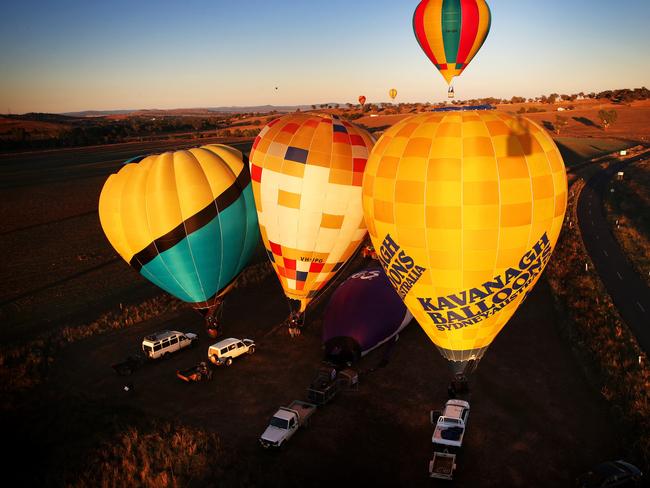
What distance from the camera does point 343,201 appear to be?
66.2ft

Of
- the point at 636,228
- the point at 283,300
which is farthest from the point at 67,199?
the point at 636,228

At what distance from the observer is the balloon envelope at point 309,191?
19.8 m

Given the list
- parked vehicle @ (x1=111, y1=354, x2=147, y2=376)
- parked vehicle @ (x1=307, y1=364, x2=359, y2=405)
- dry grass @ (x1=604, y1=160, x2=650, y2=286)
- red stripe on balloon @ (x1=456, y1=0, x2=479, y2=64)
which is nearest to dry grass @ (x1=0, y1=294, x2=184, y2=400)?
parked vehicle @ (x1=111, y1=354, x2=147, y2=376)

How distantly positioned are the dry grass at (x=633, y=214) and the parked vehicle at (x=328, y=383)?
785 inches

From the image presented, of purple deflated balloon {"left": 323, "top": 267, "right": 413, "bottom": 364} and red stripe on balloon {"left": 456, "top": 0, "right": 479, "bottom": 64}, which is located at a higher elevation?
red stripe on balloon {"left": 456, "top": 0, "right": 479, "bottom": 64}

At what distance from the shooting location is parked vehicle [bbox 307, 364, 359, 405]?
1737 cm

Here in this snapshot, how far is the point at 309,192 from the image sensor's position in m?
19.9

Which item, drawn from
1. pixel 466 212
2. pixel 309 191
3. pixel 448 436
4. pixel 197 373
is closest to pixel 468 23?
pixel 309 191

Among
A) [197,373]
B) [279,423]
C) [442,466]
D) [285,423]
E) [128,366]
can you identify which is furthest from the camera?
[128,366]

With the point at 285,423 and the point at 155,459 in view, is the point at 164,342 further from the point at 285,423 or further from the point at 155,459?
the point at 285,423

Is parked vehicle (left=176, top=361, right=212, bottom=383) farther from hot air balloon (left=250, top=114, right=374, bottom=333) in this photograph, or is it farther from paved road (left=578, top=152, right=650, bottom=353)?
paved road (left=578, top=152, right=650, bottom=353)

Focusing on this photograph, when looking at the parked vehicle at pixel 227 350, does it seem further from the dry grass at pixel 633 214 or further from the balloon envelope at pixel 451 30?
the dry grass at pixel 633 214

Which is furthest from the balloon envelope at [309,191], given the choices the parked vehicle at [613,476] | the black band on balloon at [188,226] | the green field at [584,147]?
the green field at [584,147]

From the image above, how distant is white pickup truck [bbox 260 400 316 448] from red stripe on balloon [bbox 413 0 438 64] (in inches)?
587
